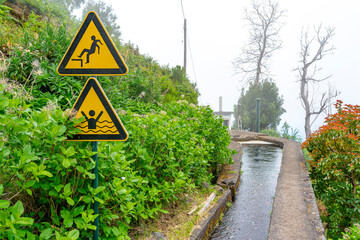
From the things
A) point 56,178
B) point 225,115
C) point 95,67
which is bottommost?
point 56,178

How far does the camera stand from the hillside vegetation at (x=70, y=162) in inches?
58.2

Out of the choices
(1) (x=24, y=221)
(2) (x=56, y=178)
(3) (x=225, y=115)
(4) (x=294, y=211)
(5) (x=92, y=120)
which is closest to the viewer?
(1) (x=24, y=221)

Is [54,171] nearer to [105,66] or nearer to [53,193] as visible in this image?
[53,193]

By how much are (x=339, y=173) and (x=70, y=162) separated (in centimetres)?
417

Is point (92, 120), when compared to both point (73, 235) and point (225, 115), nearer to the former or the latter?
point (73, 235)

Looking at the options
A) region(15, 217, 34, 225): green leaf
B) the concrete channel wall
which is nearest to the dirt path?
the concrete channel wall

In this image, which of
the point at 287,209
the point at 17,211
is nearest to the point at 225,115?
the point at 287,209

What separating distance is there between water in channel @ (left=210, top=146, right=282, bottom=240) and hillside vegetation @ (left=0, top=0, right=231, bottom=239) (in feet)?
2.10

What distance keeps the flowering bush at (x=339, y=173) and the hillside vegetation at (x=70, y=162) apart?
179 cm

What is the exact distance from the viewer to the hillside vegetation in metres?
1.48

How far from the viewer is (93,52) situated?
188 cm

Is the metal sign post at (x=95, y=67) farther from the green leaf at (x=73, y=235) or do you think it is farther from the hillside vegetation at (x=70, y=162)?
the green leaf at (x=73, y=235)

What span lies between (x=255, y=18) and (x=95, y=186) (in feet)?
84.7

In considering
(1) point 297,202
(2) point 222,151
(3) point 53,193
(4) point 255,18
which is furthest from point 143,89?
(4) point 255,18
